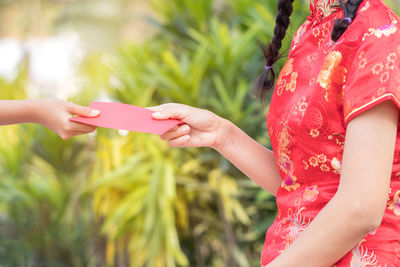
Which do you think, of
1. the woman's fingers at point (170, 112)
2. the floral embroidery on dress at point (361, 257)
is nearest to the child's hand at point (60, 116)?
the woman's fingers at point (170, 112)

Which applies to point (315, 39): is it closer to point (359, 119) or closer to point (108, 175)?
point (359, 119)

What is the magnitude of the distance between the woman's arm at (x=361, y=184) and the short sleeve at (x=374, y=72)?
13 mm

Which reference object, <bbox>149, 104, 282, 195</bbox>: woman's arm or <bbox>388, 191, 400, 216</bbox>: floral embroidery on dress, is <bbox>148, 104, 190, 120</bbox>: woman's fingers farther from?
<bbox>388, 191, 400, 216</bbox>: floral embroidery on dress

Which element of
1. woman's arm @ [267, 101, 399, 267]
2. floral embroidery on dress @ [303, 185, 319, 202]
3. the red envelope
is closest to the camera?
woman's arm @ [267, 101, 399, 267]

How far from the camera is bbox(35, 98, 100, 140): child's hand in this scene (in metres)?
0.91

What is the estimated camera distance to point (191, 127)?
0.96 metres

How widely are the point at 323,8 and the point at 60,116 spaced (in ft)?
1.55

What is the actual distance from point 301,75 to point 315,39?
6 cm

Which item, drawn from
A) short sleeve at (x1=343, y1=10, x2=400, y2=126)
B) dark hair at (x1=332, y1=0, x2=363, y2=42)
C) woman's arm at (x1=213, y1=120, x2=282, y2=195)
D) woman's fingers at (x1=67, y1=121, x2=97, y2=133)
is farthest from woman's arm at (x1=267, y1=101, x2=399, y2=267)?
woman's fingers at (x1=67, y1=121, x2=97, y2=133)

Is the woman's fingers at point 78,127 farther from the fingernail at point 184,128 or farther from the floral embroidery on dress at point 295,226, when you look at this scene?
the floral embroidery on dress at point 295,226

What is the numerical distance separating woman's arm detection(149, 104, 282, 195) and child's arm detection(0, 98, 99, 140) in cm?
16

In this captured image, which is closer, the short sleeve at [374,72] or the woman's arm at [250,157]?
the short sleeve at [374,72]

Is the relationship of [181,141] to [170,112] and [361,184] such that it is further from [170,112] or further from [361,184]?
[361,184]

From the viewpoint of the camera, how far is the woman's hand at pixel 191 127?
91 cm
